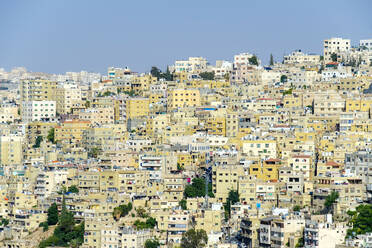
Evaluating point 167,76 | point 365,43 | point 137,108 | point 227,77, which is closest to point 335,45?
point 365,43

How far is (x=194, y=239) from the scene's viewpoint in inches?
1389

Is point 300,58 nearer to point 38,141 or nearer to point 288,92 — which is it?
point 288,92

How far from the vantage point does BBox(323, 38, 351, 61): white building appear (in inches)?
2474

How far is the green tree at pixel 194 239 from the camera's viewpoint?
1389 inches

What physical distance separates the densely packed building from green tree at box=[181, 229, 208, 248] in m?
0.47

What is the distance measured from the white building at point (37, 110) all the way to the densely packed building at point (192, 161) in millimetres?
57

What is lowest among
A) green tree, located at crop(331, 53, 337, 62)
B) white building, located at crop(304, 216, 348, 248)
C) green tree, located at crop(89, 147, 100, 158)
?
white building, located at crop(304, 216, 348, 248)

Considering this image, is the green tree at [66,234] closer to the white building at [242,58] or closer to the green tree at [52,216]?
the green tree at [52,216]

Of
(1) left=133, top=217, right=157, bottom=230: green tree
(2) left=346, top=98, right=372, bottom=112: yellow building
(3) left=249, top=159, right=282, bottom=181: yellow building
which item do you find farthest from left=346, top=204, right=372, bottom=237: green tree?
(2) left=346, top=98, right=372, bottom=112: yellow building

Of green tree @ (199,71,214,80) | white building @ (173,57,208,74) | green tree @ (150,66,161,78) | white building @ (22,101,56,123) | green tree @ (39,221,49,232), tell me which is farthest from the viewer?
white building @ (173,57,208,74)

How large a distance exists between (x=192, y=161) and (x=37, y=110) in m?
13.3

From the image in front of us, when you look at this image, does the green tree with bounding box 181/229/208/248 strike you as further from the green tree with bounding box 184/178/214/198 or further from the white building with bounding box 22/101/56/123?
the white building with bounding box 22/101/56/123

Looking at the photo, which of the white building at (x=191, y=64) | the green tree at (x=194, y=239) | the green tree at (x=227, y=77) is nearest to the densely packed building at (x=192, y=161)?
the green tree at (x=194, y=239)

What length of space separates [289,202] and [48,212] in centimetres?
856
